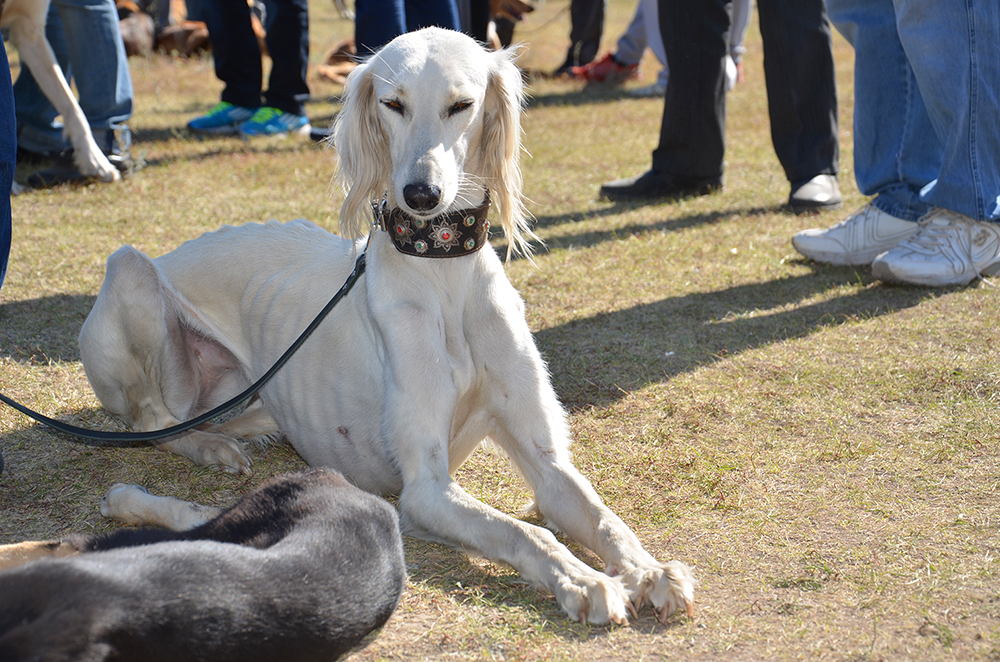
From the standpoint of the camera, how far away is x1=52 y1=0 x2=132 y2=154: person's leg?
20.3 ft

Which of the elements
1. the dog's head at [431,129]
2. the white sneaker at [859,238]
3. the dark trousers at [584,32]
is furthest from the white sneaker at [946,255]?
the dark trousers at [584,32]

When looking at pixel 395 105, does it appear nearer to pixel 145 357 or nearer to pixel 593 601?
pixel 145 357

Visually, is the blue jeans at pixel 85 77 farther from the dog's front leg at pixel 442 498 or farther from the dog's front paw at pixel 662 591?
the dog's front paw at pixel 662 591

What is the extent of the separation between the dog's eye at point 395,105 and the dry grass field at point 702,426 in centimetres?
71

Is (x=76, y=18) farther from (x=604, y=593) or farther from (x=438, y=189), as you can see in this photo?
(x=604, y=593)

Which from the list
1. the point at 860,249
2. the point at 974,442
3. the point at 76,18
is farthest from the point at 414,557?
the point at 76,18

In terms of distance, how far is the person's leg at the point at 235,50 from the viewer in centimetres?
753

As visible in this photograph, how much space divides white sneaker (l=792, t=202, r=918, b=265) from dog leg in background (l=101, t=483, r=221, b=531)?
3.51 metres

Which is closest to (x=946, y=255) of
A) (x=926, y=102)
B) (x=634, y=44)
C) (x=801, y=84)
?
(x=926, y=102)

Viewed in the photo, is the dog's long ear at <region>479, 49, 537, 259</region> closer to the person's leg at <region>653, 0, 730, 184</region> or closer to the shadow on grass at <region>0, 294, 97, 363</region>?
the shadow on grass at <region>0, 294, 97, 363</region>

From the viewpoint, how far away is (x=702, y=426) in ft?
10.5

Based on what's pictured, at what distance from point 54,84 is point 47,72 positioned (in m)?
0.08

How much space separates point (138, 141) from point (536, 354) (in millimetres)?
6067

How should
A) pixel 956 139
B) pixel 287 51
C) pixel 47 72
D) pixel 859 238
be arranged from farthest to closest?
pixel 287 51 < pixel 47 72 < pixel 859 238 < pixel 956 139
